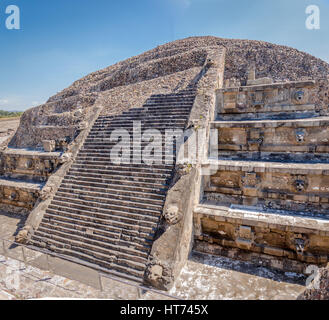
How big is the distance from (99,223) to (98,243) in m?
0.76

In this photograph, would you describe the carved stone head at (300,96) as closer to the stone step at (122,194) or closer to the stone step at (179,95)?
the stone step at (179,95)

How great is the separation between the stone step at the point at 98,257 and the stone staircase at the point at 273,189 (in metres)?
2.34

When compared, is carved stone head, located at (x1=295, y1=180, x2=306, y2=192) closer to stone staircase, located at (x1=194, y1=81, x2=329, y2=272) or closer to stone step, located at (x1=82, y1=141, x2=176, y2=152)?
stone staircase, located at (x1=194, y1=81, x2=329, y2=272)

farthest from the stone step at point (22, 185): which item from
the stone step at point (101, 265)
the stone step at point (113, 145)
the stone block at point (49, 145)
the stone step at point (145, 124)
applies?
the stone step at point (145, 124)

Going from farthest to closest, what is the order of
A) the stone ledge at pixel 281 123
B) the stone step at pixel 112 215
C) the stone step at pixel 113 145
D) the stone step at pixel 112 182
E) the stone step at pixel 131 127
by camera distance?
the stone step at pixel 131 127
the stone step at pixel 113 145
the stone step at pixel 112 182
the stone ledge at pixel 281 123
the stone step at pixel 112 215

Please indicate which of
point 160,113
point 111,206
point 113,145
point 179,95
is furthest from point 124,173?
point 179,95

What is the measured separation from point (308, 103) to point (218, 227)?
22.2 ft

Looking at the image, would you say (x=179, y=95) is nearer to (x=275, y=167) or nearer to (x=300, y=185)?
(x=275, y=167)

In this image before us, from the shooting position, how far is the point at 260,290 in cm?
571

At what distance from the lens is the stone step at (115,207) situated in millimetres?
7508

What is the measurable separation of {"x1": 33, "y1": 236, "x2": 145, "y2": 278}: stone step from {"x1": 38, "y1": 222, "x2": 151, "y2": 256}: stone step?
1.15 feet

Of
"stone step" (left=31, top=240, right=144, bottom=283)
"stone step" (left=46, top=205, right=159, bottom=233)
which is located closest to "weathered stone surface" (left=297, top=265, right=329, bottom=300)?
"stone step" (left=31, top=240, right=144, bottom=283)
